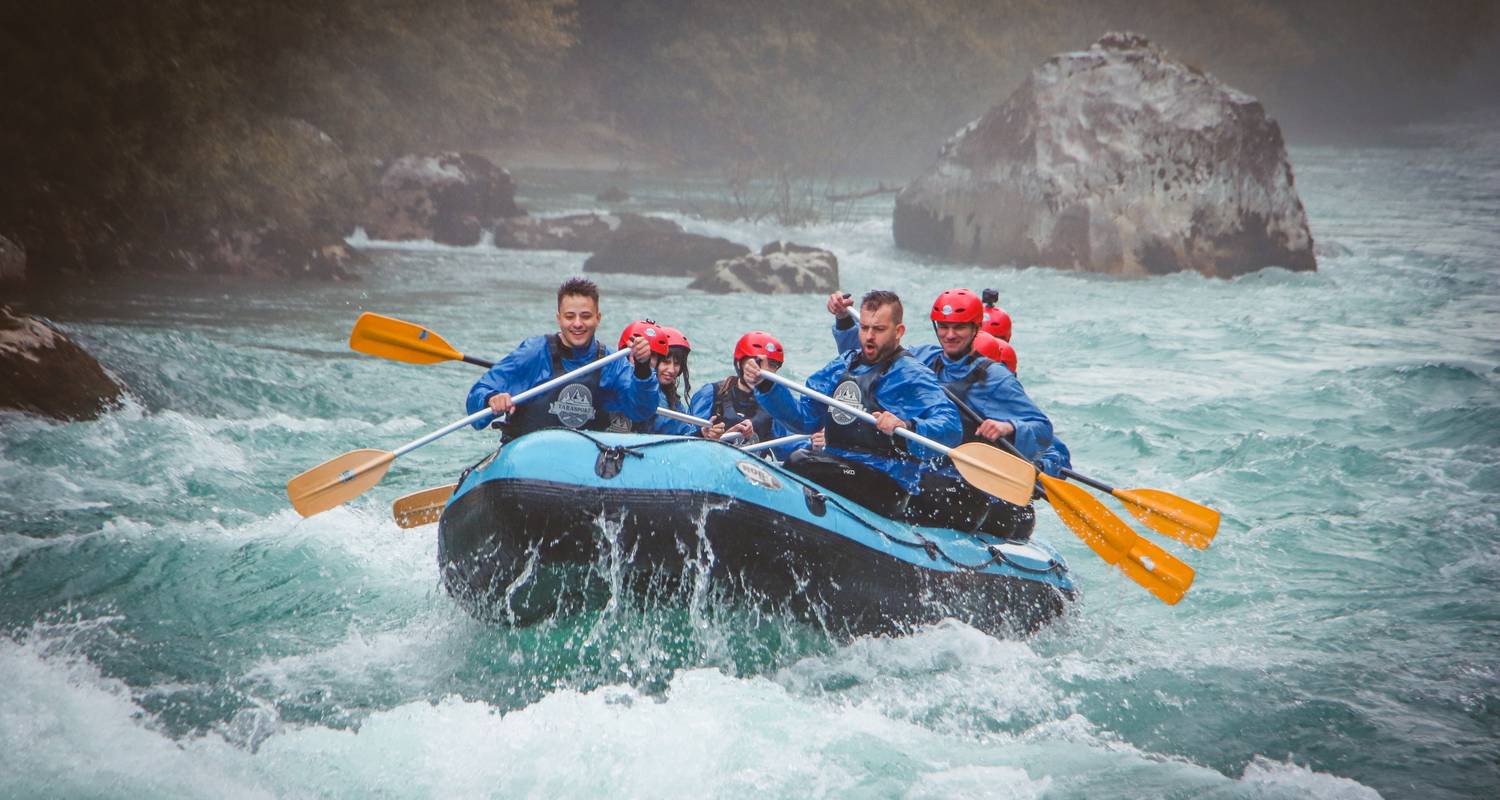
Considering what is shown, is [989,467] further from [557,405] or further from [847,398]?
[557,405]

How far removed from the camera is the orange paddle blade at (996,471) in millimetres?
4645

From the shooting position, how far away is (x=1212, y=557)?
659cm

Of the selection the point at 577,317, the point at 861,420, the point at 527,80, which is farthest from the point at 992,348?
the point at 527,80

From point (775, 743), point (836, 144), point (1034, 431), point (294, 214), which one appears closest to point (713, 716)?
point (775, 743)

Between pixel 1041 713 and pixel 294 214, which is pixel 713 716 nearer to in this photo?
pixel 1041 713

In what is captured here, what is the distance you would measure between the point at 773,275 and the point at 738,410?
977 centimetres

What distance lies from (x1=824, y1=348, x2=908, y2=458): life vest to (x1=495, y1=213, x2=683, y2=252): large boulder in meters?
14.2

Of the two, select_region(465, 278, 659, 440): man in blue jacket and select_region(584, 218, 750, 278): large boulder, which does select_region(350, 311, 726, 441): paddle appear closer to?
select_region(465, 278, 659, 440): man in blue jacket

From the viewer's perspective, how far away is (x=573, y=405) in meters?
4.90

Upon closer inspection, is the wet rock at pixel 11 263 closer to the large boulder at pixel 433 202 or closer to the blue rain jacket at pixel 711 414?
the large boulder at pixel 433 202

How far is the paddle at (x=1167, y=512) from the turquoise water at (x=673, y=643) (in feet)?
1.76

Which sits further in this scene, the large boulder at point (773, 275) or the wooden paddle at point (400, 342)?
the large boulder at point (773, 275)

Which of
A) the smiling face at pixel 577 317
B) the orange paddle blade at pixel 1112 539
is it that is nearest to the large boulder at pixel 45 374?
the smiling face at pixel 577 317

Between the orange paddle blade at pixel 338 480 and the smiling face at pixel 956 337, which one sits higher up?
the smiling face at pixel 956 337
